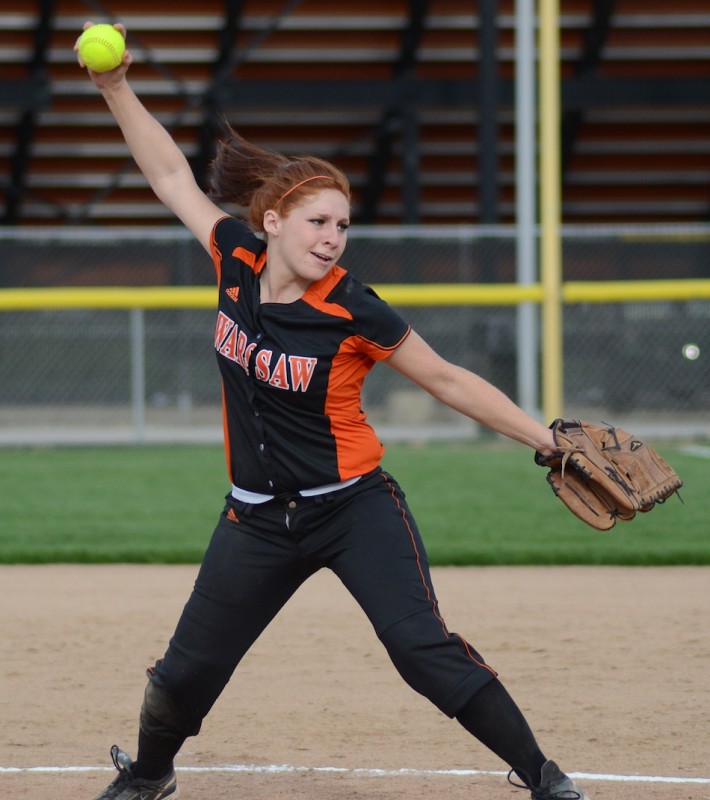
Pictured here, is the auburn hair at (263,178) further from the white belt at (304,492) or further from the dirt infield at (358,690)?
the dirt infield at (358,690)

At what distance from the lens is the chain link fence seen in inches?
518

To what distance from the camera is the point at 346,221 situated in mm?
3211

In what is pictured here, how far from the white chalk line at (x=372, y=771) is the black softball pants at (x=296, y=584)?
55 cm

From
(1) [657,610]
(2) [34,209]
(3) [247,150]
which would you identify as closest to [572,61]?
(2) [34,209]

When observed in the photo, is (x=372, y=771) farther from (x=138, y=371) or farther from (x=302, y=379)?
(x=138, y=371)

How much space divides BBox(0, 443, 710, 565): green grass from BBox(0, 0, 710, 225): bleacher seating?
7897 millimetres

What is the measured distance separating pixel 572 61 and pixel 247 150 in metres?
17.5

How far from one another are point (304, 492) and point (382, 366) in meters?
10.0

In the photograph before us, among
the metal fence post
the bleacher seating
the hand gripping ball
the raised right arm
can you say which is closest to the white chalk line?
the raised right arm

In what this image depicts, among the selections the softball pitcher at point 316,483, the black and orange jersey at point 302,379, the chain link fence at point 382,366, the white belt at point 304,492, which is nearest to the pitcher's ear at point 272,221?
the softball pitcher at point 316,483

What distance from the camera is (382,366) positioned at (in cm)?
1320

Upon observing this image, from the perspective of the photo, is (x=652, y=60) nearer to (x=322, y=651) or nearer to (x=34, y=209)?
(x=34, y=209)

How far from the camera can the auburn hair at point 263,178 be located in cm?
320

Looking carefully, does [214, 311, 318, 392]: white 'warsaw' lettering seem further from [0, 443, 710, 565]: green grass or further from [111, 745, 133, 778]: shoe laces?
[0, 443, 710, 565]: green grass
